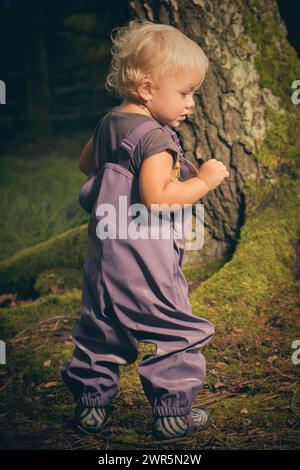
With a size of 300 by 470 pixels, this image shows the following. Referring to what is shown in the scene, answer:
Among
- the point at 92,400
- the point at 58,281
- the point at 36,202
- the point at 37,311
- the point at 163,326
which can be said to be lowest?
the point at 92,400

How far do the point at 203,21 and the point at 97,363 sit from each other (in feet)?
7.26

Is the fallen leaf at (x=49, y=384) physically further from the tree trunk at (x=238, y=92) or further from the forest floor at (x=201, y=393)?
the tree trunk at (x=238, y=92)

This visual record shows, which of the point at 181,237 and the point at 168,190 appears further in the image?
the point at 181,237

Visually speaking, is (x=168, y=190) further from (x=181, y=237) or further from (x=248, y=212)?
(x=248, y=212)

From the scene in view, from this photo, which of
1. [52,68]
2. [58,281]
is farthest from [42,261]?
[52,68]

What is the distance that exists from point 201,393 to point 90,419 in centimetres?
67

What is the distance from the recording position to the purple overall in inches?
118

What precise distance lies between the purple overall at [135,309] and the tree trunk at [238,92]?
4.10ft

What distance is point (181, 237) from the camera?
314 centimetres

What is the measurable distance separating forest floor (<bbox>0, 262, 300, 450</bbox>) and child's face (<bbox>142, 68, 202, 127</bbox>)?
1437mm

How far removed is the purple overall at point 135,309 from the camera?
299 centimetres

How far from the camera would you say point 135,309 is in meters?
3.03
